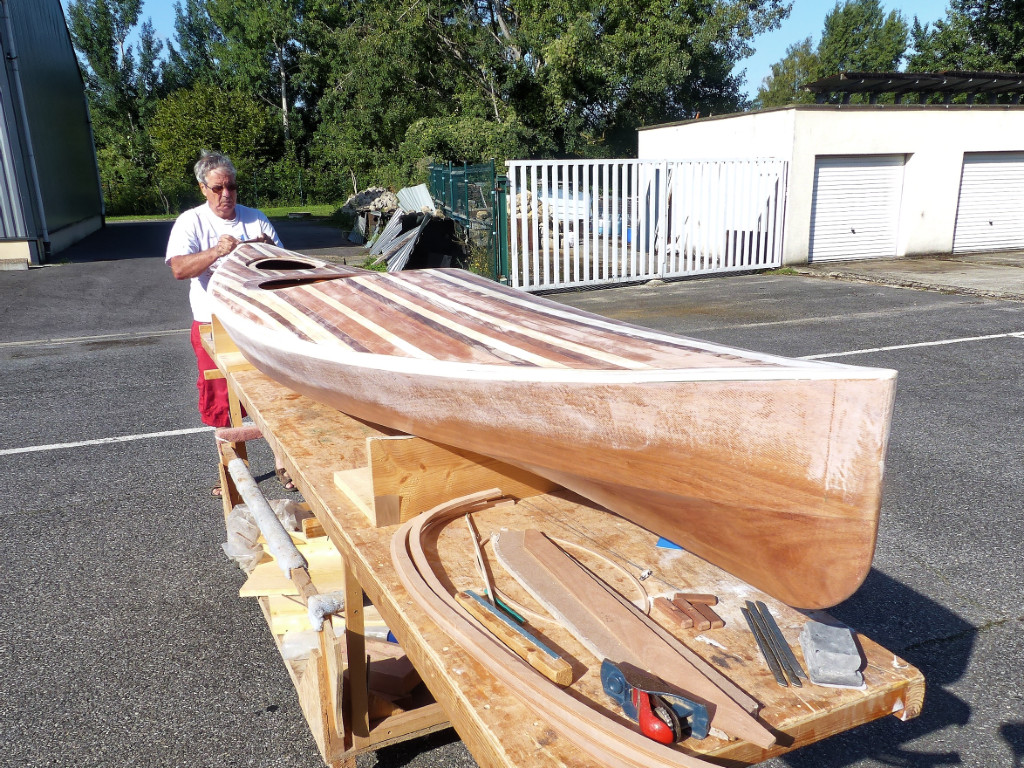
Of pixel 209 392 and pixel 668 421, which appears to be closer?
pixel 668 421

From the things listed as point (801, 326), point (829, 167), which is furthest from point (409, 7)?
point (801, 326)

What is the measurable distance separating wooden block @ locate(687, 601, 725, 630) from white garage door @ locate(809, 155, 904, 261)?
13771 mm

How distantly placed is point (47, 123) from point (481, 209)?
43.9 feet

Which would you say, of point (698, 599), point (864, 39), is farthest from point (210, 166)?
point (864, 39)

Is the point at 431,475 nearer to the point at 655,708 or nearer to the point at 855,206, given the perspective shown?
the point at 655,708

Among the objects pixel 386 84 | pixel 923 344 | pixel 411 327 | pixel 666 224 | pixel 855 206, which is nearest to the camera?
pixel 411 327

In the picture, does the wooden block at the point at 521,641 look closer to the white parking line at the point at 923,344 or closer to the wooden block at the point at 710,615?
the wooden block at the point at 710,615

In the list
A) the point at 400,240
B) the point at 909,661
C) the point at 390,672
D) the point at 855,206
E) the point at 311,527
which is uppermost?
the point at 855,206

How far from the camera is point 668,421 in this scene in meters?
1.75

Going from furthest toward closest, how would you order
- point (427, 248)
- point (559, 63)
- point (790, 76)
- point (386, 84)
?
1. point (790, 76)
2. point (386, 84)
3. point (559, 63)
4. point (427, 248)

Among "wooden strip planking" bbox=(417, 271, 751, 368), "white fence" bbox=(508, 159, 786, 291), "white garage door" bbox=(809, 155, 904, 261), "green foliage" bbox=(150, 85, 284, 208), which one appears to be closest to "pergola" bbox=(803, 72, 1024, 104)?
"white garage door" bbox=(809, 155, 904, 261)

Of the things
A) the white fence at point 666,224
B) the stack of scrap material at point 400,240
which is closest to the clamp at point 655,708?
the white fence at point 666,224

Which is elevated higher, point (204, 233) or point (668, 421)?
point (204, 233)

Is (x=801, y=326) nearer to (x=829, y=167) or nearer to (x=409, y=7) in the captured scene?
(x=829, y=167)
